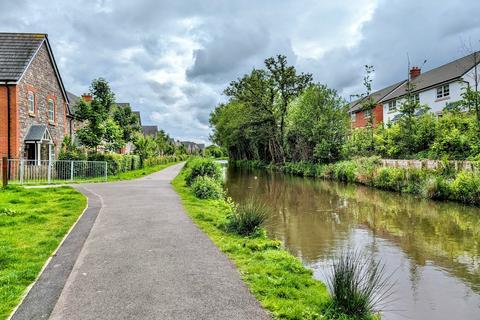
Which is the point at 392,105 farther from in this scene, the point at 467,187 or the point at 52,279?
the point at 52,279

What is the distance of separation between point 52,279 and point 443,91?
42285 mm

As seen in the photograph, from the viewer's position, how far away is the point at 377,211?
17078 mm

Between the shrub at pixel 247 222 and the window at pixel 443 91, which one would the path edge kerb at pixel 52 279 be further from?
the window at pixel 443 91

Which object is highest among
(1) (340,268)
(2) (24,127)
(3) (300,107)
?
(3) (300,107)

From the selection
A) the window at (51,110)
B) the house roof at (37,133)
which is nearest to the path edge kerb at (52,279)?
the house roof at (37,133)

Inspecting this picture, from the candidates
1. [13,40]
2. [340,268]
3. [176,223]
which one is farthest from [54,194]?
[13,40]

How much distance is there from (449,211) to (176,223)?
12.2 meters

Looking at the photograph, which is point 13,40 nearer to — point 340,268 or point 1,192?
point 1,192

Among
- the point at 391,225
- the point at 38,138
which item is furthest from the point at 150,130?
the point at 391,225

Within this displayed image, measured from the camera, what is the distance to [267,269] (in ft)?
23.2

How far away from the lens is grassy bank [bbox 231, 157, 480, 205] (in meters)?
18.1

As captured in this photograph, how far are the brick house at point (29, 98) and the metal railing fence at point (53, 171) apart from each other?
1.66 m

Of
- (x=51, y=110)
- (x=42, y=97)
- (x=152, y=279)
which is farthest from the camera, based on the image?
(x=51, y=110)

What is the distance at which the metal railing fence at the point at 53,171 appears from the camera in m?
22.8
